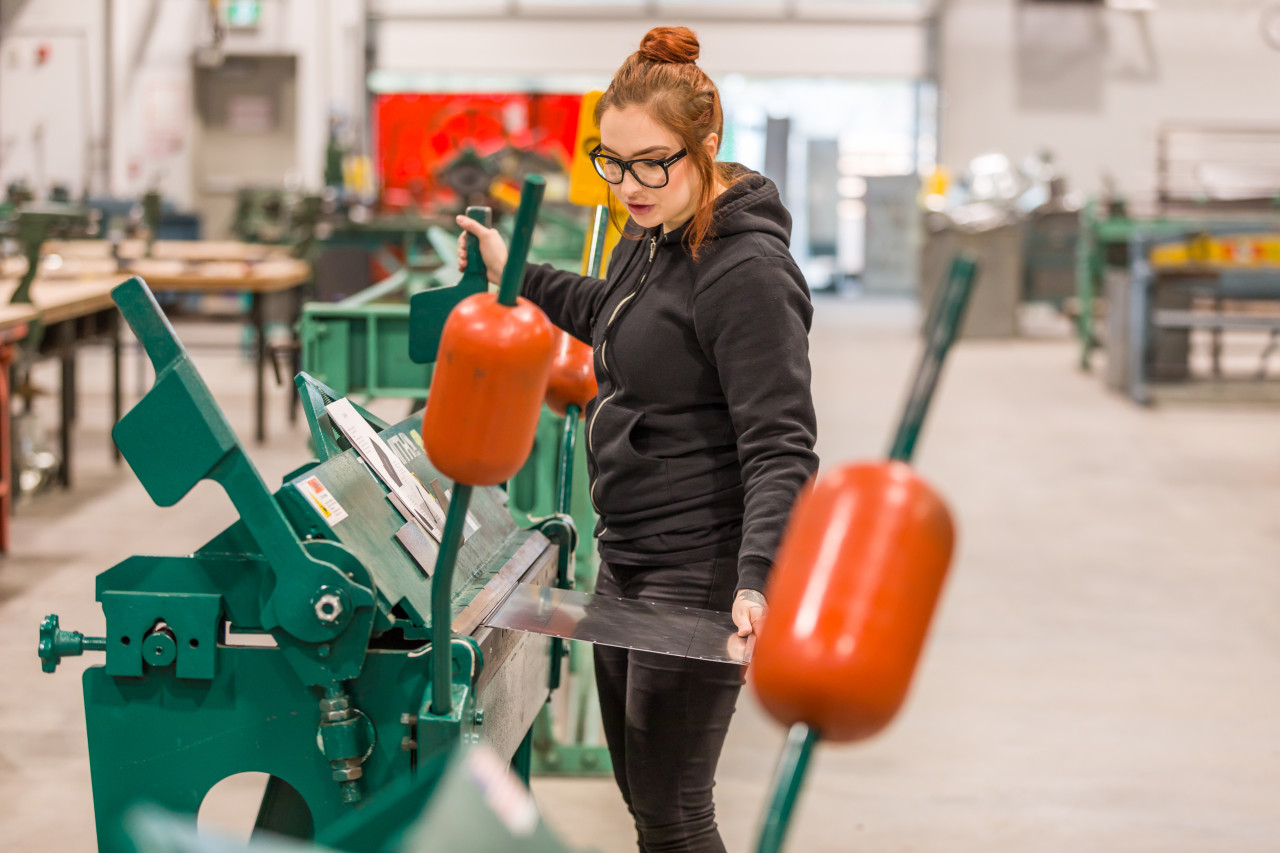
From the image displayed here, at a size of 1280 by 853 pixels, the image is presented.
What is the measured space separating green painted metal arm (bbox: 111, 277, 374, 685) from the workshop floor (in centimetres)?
112

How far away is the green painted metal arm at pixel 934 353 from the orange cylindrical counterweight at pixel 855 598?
43 mm

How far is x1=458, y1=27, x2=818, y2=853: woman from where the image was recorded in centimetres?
146

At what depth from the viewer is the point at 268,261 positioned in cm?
707

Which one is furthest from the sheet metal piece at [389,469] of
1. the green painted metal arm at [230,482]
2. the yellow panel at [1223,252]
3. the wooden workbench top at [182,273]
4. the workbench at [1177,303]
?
the yellow panel at [1223,252]

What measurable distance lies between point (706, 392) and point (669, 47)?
41 centimetres

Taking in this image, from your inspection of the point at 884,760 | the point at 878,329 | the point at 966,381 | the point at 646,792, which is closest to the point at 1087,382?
the point at 966,381

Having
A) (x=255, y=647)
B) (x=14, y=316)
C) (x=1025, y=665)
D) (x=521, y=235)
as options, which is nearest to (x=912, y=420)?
(x=521, y=235)

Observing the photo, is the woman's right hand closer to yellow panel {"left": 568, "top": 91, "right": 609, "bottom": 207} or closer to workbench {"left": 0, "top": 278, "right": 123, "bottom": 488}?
yellow panel {"left": 568, "top": 91, "right": 609, "bottom": 207}

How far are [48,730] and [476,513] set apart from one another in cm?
187

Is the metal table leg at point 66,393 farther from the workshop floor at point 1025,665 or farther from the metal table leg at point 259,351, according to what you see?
the metal table leg at point 259,351

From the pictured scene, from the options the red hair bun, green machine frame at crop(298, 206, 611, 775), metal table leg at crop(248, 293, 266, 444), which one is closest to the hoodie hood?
the red hair bun

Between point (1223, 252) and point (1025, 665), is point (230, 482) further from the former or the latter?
point (1223, 252)

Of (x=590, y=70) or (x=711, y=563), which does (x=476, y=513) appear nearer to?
(x=711, y=563)

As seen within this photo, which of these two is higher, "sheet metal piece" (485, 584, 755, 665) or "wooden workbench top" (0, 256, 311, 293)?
"wooden workbench top" (0, 256, 311, 293)
